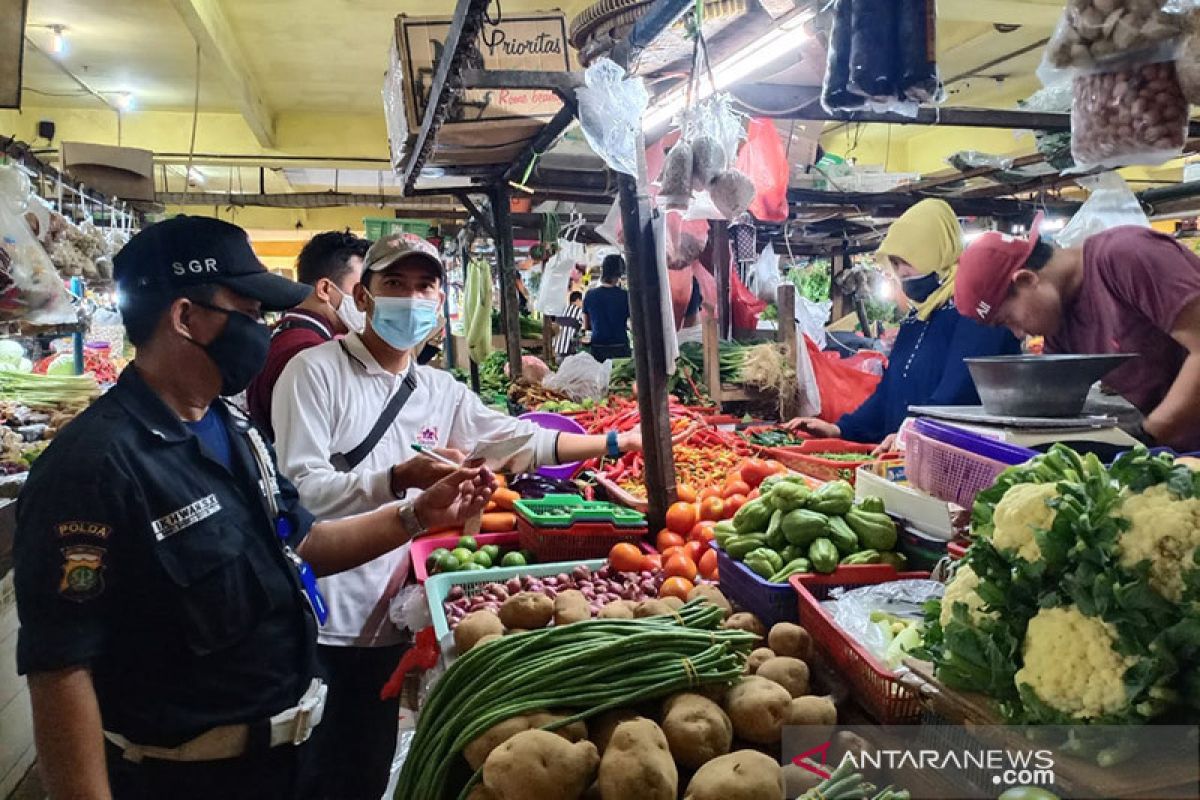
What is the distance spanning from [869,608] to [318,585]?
79.3 inches

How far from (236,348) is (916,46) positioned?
6.78ft

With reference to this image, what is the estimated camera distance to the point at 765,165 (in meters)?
5.31

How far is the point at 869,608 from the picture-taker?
75.4 inches

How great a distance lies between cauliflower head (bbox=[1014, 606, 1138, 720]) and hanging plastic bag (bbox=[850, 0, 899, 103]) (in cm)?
163

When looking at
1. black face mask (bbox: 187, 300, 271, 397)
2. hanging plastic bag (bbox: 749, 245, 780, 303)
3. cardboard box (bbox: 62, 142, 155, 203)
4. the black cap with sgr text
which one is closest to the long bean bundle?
black face mask (bbox: 187, 300, 271, 397)

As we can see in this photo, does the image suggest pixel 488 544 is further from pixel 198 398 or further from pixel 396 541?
pixel 198 398

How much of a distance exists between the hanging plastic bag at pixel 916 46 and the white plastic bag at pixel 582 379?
4553 millimetres

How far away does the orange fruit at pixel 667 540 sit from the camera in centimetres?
310

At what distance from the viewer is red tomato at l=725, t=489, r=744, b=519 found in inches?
128

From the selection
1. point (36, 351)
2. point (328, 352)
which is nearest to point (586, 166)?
point (328, 352)

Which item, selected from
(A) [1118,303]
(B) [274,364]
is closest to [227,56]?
(B) [274,364]

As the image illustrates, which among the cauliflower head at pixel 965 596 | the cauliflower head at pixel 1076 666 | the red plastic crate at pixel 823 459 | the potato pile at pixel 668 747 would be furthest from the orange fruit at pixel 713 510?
the cauliflower head at pixel 1076 666

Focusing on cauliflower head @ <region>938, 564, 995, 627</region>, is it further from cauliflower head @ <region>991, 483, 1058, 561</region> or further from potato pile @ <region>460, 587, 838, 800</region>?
potato pile @ <region>460, 587, 838, 800</region>

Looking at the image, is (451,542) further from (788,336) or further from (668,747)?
(788,336)
